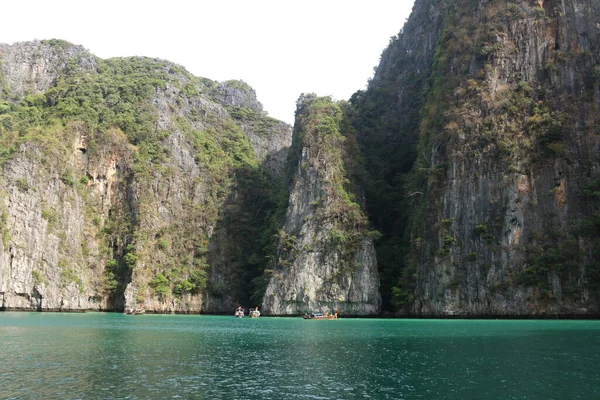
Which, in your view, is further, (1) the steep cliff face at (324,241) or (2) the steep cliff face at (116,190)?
(2) the steep cliff face at (116,190)

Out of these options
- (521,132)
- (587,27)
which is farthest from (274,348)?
(587,27)

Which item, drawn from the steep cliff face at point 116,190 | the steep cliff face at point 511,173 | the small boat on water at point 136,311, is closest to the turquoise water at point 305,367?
the steep cliff face at point 511,173

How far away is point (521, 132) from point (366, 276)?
24.3 meters

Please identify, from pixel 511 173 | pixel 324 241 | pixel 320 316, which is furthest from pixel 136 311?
pixel 511 173

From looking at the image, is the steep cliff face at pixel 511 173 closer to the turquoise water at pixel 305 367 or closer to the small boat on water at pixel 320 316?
the small boat on water at pixel 320 316

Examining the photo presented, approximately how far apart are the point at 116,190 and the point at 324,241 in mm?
37259

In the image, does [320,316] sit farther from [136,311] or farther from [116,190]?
[116,190]

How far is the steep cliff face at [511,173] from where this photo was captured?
180 feet

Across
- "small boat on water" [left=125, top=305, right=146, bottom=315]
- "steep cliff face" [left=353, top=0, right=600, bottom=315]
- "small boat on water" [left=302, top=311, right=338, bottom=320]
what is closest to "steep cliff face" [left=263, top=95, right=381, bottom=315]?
"small boat on water" [left=302, top=311, right=338, bottom=320]

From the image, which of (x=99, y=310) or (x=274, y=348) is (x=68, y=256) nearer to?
(x=99, y=310)

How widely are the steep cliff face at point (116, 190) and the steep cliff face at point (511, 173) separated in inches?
1299

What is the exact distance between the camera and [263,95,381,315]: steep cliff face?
6788 centimetres

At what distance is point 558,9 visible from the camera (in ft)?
210

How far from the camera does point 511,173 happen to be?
5906cm
